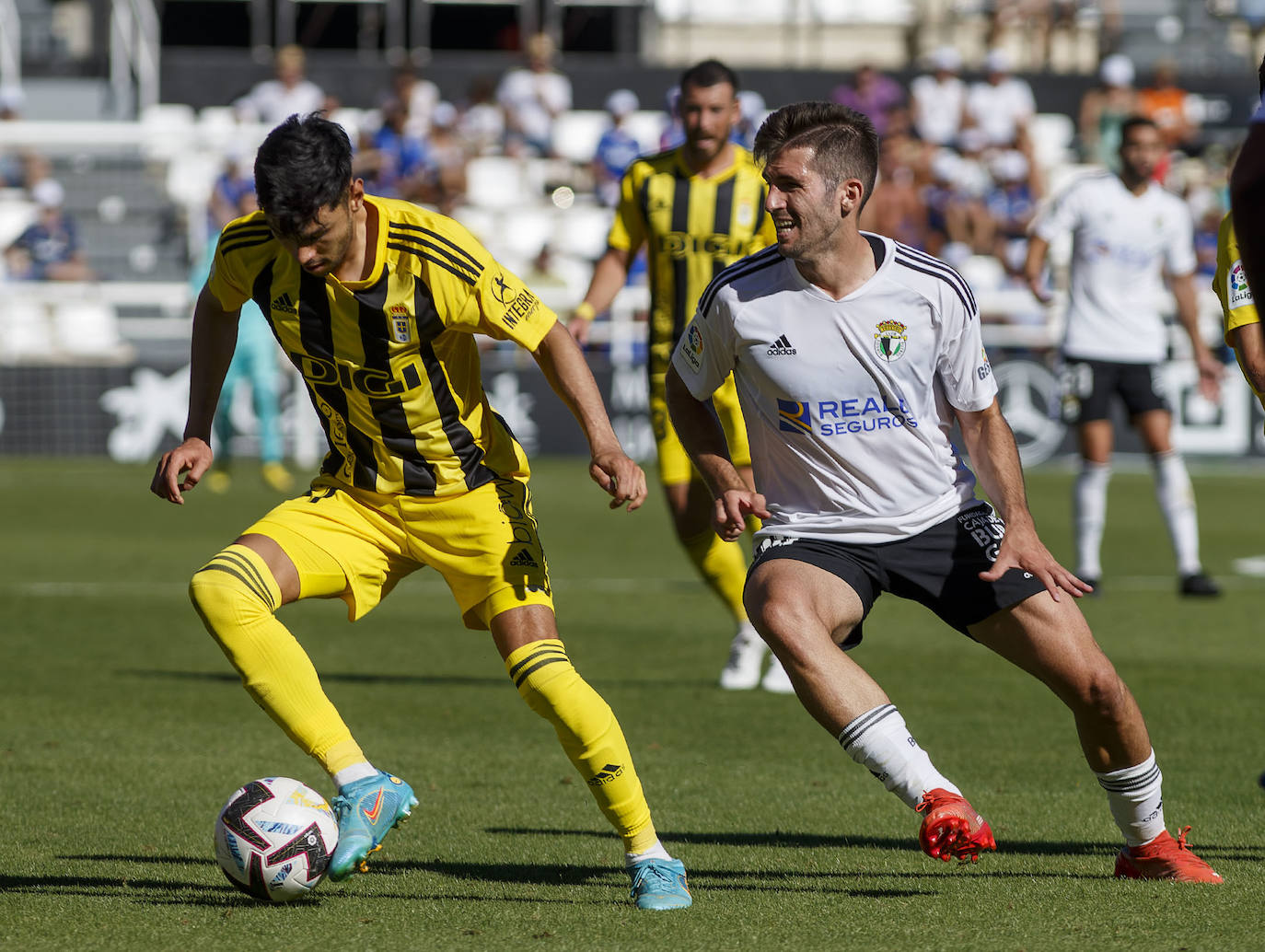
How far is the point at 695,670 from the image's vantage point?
8.35 m

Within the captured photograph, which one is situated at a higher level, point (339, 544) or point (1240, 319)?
point (1240, 319)

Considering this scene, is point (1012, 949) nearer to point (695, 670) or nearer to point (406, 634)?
point (695, 670)

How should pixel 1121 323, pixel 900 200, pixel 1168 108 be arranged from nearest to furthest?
1. pixel 1121 323
2. pixel 900 200
3. pixel 1168 108

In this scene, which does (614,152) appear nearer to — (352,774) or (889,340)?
(889,340)

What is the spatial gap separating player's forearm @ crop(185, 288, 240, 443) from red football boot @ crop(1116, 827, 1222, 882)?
268 centimetres

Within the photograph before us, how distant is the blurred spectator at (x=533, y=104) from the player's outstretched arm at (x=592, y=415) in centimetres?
1862

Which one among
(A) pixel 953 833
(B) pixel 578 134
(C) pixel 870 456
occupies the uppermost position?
(C) pixel 870 456

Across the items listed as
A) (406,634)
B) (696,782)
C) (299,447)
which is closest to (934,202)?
(299,447)

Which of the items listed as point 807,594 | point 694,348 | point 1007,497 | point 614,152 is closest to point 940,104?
point 614,152

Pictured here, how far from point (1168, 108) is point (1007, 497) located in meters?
20.5

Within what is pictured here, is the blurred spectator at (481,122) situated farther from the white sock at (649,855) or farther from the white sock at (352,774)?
the white sock at (649,855)

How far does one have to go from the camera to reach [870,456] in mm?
4586

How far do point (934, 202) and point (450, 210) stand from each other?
230 inches

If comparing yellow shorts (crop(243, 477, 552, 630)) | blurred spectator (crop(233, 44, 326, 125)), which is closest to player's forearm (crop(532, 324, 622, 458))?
yellow shorts (crop(243, 477, 552, 630))
